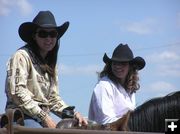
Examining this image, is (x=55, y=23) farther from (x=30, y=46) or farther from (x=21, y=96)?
(x=21, y=96)

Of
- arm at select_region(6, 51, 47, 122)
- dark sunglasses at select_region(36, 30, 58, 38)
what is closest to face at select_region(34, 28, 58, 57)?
dark sunglasses at select_region(36, 30, 58, 38)

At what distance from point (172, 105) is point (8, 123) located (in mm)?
1220

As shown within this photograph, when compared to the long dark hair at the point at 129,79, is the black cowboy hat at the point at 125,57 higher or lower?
higher

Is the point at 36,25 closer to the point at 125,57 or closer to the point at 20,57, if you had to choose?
the point at 20,57

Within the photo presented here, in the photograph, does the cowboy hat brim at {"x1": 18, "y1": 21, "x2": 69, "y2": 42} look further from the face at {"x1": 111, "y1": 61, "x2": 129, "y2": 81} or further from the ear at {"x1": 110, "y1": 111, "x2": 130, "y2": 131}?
the ear at {"x1": 110, "y1": 111, "x2": 130, "y2": 131}

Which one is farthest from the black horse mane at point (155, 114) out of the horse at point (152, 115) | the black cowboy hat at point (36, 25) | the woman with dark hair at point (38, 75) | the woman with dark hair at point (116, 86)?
the black cowboy hat at point (36, 25)

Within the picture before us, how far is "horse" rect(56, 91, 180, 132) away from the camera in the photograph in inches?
122

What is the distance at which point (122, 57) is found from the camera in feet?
12.5

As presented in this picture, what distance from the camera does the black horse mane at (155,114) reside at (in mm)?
3111

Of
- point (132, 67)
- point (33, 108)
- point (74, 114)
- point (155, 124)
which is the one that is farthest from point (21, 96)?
point (132, 67)

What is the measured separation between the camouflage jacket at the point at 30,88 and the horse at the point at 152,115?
16.6 inches

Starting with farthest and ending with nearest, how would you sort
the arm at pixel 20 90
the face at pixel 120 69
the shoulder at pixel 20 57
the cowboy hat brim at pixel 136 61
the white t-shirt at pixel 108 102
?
the cowboy hat brim at pixel 136 61 < the face at pixel 120 69 < the white t-shirt at pixel 108 102 < the shoulder at pixel 20 57 < the arm at pixel 20 90

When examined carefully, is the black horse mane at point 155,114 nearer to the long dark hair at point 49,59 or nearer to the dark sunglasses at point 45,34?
the long dark hair at point 49,59

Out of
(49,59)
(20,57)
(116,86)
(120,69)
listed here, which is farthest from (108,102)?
(20,57)
